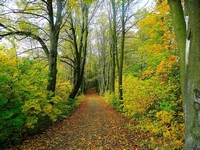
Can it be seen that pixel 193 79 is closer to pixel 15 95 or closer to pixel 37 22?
pixel 15 95

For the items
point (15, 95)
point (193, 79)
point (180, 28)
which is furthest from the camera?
point (15, 95)

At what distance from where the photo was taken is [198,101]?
2.53 metres

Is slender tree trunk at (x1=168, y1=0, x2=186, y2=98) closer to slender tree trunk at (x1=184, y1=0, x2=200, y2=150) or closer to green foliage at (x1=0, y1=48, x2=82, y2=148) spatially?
slender tree trunk at (x1=184, y1=0, x2=200, y2=150)

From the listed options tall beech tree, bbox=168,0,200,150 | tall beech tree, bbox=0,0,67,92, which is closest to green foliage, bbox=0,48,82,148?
tall beech tree, bbox=0,0,67,92

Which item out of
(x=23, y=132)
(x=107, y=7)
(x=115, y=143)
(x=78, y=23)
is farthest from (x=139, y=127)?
(x=107, y=7)

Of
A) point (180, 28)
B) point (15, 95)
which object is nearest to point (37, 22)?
point (15, 95)

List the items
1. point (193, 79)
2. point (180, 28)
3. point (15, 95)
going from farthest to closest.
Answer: point (15, 95)
point (180, 28)
point (193, 79)

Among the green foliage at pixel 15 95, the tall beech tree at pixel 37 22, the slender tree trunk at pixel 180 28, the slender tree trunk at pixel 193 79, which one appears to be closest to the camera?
the slender tree trunk at pixel 193 79

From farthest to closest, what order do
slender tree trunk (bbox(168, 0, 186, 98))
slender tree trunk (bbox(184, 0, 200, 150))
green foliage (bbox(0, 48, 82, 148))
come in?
green foliage (bbox(0, 48, 82, 148)) → slender tree trunk (bbox(168, 0, 186, 98)) → slender tree trunk (bbox(184, 0, 200, 150))

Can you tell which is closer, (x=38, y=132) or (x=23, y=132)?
(x=23, y=132)

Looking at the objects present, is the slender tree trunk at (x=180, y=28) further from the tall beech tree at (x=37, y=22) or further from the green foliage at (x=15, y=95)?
the tall beech tree at (x=37, y=22)

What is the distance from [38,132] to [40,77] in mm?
2357

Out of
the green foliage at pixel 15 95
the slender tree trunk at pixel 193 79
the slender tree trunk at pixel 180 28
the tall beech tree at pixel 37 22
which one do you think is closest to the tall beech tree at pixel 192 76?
the slender tree trunk at pixel 193 79

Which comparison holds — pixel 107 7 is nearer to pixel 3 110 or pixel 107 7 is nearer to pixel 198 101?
pixel 3 110
